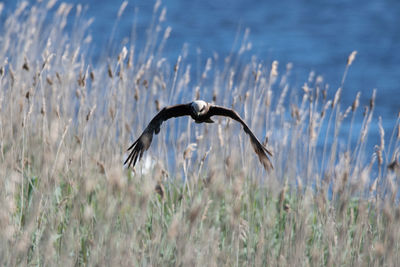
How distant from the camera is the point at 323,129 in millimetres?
8969

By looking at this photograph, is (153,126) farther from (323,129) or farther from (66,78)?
(323,129)

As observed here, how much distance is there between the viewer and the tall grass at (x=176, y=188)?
2.65m

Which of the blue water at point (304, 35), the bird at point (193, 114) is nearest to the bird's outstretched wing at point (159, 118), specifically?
the bird at point (193, 114)

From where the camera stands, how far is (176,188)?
369 cm

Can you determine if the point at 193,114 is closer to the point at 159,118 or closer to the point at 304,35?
the point at 159,118

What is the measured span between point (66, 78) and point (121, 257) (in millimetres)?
1941

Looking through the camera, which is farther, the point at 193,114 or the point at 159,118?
the point at 159,118

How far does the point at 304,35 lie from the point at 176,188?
11407mm

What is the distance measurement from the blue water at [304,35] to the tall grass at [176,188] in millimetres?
5799

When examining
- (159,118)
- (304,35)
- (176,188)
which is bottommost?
(176,188)

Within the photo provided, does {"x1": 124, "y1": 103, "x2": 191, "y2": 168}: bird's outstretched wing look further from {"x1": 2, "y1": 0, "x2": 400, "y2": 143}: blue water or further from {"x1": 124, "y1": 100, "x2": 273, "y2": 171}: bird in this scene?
{"x1": 2, "y1": 0, "x2": 400, "y2": 143}: blue water

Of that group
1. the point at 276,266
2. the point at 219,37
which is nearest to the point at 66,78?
the point at 276,266

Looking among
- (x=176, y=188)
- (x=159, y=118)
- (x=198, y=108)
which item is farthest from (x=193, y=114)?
(x=176, y=188)

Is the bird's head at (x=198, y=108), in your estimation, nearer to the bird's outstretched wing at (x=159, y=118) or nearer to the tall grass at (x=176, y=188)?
the bird's outstretched wing at (x=159, y=118)
